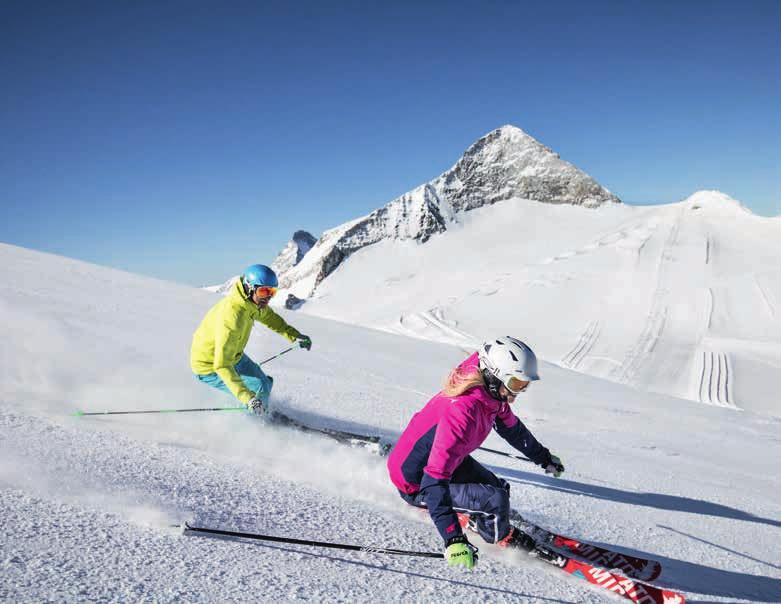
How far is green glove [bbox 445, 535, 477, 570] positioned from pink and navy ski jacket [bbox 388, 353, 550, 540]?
0.05 meters

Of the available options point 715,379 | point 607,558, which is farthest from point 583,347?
point 607,558

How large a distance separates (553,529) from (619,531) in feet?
2.10

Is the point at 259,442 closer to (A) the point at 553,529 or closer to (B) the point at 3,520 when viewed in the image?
(B) the point at 3,520

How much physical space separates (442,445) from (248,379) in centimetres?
329

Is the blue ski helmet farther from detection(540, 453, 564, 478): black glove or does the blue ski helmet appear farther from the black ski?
detection(540, 453, 564, 478): black glove

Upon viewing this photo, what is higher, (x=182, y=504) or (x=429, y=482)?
(x=429, y=482)

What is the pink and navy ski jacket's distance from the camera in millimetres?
3195

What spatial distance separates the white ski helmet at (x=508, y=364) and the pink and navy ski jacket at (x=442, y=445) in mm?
111

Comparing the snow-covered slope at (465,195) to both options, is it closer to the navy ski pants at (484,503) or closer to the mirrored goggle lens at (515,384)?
the navy ski pants at (484,503)

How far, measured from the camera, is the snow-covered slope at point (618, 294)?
24000 millimetres

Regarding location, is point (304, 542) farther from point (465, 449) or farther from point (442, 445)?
point (465, 449)

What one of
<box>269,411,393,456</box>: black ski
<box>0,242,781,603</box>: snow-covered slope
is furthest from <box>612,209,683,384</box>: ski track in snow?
<box>269,411,393,456</box>: black ski

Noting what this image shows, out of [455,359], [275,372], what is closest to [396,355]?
[455,359]

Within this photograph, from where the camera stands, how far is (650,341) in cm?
2738
